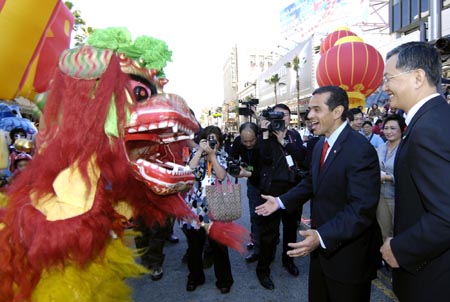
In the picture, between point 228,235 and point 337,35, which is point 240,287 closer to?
point 228,235

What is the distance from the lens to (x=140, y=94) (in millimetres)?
1329

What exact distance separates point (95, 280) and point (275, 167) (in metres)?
2.75

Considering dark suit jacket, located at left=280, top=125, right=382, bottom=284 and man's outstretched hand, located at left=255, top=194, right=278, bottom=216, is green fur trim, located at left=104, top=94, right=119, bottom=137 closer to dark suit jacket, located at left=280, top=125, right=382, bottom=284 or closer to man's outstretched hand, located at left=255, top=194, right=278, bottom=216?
dark suit jacket, located at left=280, top=125, right=382, bottom=284

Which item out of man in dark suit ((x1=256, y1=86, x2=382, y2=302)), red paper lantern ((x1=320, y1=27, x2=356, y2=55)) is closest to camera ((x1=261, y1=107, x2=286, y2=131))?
man in dark suit ((x1=256, y1=86, x2=382, y2=302))

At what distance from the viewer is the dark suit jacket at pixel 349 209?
1.93m

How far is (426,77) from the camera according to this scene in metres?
1.54

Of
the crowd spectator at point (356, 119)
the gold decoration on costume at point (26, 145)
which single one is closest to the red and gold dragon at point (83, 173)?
the gold decoration on costume at point (26, 145)

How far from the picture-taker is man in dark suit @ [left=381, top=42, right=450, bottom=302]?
4.45 ft

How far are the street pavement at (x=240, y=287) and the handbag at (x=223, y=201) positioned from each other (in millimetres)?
843

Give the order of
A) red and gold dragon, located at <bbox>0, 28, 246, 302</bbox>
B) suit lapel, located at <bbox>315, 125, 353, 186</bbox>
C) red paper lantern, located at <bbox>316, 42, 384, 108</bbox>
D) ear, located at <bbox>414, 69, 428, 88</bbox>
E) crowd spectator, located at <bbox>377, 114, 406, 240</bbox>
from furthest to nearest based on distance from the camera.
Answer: red paper lantern, located at <bbox>316, 42, 384, 108</bbox>
crowd spectator, located at <bbox>377, 114, 406, 240</bbox>
suit lapel, located at <bbox>315, 125, 353, 186</bbox>
ear, located at <bbox>414, 69, 428, 88</bbox>
red and gold dragon, located at <bbox>0, 28, 246, 302</bbox>

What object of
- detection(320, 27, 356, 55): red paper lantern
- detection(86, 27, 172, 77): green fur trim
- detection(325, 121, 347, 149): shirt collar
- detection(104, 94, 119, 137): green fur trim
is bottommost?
detection(325, 121, 347, 149): shirt collar

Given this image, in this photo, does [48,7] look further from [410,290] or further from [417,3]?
[417,3]

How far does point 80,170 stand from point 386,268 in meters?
3.90

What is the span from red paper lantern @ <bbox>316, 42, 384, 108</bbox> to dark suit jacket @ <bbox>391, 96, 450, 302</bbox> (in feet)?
24.2
